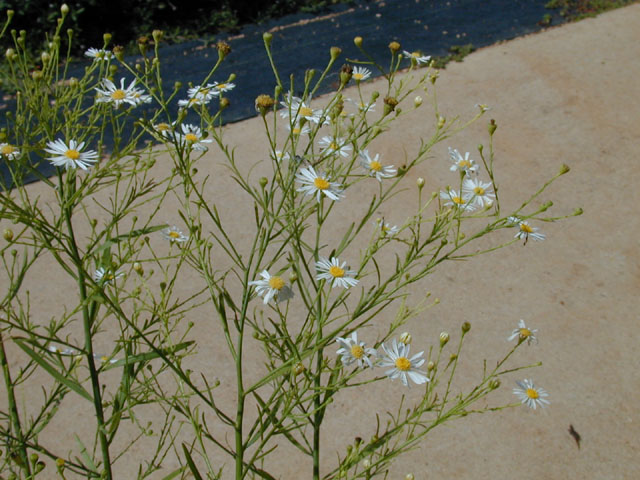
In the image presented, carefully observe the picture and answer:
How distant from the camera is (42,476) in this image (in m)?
2.27

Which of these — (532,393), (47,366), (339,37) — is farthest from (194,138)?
(339,37)

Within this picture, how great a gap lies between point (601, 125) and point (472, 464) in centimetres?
253

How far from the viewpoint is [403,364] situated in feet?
4.51

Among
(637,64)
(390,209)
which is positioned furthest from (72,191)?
(637,64)

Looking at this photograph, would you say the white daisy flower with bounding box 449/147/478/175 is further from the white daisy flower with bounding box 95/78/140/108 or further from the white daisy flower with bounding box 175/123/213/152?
the white daisy flower with bounding box 95/78/140/108

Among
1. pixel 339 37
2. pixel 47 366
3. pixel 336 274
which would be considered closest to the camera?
pixel 47 366

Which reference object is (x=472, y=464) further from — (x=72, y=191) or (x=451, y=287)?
(x=72, y=191)

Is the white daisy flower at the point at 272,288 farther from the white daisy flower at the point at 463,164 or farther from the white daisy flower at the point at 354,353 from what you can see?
the white daisy flower at the point at 463,164

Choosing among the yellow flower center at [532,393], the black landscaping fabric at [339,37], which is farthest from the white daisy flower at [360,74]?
the black landscaping fabric at [339,37]

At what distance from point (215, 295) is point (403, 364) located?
0.87 meters

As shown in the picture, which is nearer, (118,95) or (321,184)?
(321,184)

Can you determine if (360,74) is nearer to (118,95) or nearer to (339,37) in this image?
(118,95)

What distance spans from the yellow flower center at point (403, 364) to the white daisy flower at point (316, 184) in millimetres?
368

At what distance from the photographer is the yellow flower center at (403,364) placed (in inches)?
53.9
